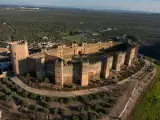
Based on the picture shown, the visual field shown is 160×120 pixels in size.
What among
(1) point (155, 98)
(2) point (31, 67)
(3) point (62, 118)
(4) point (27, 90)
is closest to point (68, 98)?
(3) point (62, 118)

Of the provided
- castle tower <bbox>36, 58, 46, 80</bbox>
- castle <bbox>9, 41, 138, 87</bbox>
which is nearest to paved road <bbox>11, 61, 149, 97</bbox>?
castle <bbox>9, 41, 138, 87</bbox>

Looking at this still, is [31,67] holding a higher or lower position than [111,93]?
higher

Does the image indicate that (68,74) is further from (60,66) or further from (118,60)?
(118,60)

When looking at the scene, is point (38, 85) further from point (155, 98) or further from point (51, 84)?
point (155, 98)

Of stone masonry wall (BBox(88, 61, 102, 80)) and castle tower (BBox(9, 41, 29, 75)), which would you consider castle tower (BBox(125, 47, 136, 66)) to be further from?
castle tower (BBox(9, 41, 29, 75))

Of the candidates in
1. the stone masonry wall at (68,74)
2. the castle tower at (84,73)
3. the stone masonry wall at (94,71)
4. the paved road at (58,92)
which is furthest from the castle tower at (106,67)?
the stone masonry wall at (68,74)

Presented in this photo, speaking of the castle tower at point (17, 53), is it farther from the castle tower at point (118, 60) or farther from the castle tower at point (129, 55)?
the castle tower at point (129, 55)
